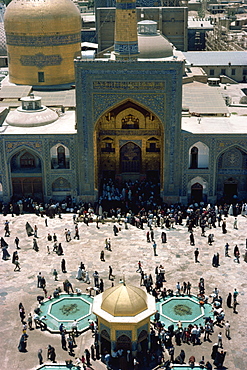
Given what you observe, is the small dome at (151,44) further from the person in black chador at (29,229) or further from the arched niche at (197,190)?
the person in black chador at (29,229)

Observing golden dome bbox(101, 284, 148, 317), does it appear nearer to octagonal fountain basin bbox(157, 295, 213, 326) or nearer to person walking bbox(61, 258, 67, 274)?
octagonal fountain basin bbox(157, 295, 213, 326)

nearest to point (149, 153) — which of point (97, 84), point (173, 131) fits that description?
point (173, 131)

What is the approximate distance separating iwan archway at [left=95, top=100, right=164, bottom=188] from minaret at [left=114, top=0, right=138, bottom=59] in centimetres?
280

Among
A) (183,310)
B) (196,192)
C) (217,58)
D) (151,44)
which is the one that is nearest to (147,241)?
(196,192)

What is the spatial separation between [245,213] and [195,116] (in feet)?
24.1

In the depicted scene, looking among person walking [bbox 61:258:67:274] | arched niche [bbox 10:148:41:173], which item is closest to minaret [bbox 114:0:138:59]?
arched niche [bbox 10:148:41:173]

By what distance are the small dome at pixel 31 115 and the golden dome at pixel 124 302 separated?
15622mm

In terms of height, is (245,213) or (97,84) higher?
(97,84)

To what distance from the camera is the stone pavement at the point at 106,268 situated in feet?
63.4

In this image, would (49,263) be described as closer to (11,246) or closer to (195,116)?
(11,246)

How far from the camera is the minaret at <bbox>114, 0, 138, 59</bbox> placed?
30.5 metres

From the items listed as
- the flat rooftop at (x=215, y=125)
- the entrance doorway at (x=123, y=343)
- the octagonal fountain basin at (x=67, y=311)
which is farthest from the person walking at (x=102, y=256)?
the flat rooftop at (x=215, y=125)

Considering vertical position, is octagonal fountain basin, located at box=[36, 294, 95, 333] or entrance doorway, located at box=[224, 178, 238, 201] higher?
entrance doorway, located at box=[224, 178, 238, 201]

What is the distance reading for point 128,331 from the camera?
722 inches
